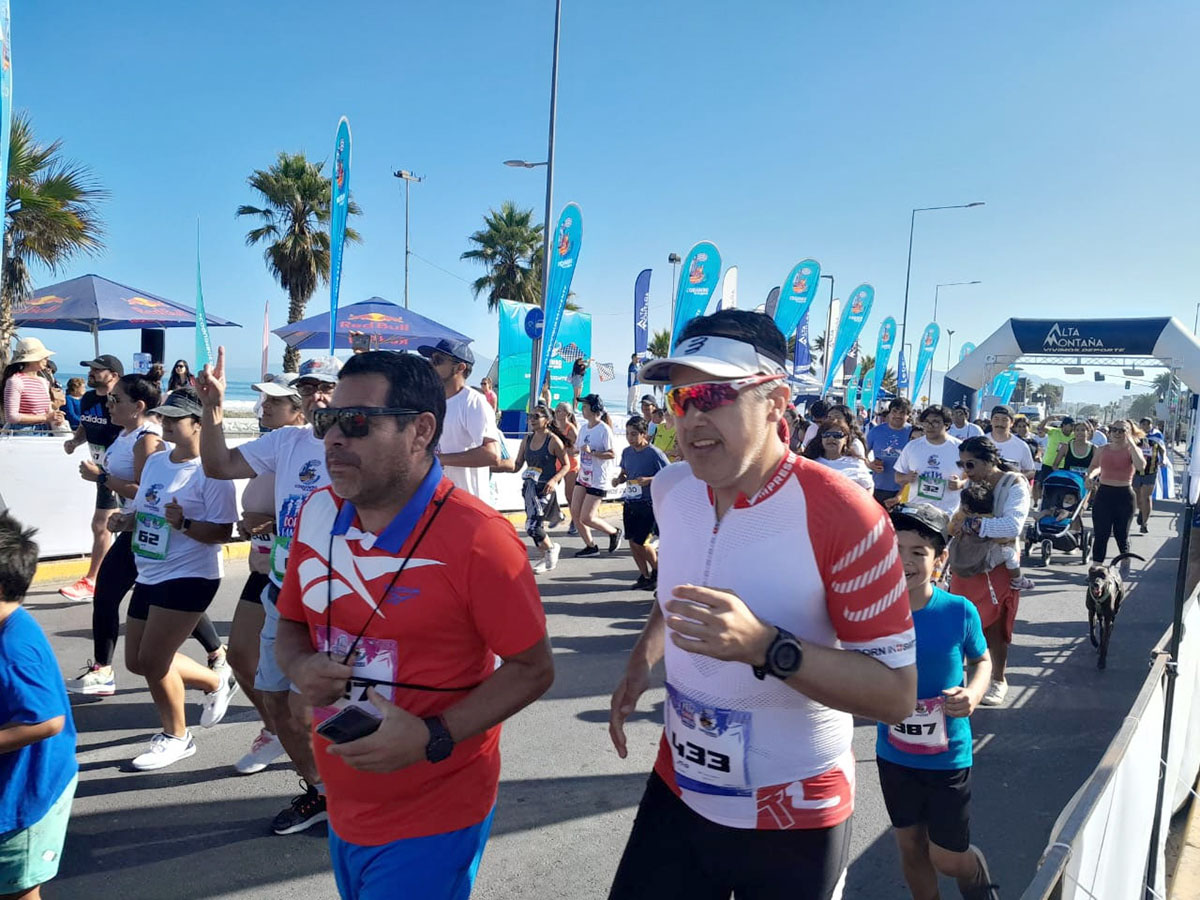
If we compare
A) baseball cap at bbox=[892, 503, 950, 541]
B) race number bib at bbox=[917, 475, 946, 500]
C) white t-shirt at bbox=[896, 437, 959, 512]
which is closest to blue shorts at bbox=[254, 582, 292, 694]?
baseball cap at bbox=[892, 503, 950, 541]

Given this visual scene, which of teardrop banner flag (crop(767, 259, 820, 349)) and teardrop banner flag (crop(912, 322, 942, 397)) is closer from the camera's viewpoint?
teardrop banner flag (crop(767, 259, 820, 349))

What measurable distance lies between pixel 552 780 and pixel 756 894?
2541mm

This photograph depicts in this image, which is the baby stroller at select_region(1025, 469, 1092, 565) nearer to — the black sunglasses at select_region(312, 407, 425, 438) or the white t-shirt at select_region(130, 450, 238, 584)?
the white t-shirt at select_region(130, 450, 238, 584)

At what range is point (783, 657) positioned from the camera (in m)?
1.51

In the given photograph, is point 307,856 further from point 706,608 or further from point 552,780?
point 706,608

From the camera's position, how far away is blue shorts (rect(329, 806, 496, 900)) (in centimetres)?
185

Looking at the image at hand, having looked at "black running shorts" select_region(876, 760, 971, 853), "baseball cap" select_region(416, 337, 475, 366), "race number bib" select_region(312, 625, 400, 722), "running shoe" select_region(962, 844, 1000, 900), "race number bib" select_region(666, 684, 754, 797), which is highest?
"baseball cap" select_region(416, 337, 475, 366)

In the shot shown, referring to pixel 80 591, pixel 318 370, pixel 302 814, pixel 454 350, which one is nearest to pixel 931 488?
pixel 454 350

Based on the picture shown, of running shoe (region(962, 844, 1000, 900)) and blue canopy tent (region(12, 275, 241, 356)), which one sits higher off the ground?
blue canopy tent (region(12, 275, 241, 356))

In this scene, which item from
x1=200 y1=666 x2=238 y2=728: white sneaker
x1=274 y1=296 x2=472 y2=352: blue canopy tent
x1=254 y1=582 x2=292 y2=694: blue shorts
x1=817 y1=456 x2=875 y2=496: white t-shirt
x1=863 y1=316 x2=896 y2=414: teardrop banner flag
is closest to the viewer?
x1=254 y1=582 x2=292 y2=694: blue shorts

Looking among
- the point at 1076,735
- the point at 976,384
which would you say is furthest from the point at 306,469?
the point at 976,384

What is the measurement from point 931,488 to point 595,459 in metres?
3.79

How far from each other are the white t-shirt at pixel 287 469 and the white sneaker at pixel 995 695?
4538 mm

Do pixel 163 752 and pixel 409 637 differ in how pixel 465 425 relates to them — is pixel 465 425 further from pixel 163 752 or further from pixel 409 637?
pixel 409 637
